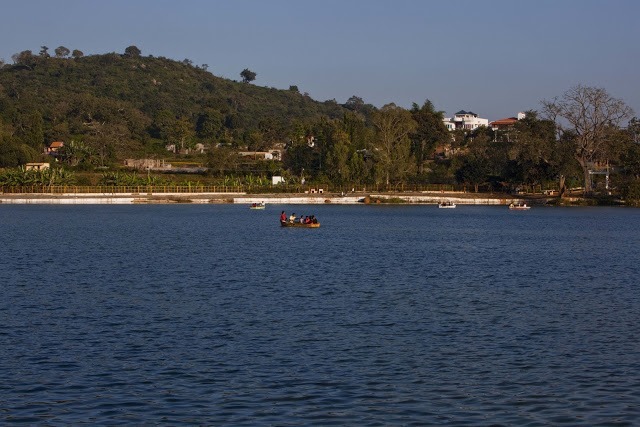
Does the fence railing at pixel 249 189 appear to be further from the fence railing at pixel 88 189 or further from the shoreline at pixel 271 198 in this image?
the shoreline at pixel 271 198

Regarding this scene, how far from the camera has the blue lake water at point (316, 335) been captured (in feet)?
57.3

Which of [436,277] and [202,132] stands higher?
[202,132]

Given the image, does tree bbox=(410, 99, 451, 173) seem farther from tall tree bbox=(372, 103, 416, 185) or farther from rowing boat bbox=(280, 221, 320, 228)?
rowing boat bbox=(280, 221, 320, 228)

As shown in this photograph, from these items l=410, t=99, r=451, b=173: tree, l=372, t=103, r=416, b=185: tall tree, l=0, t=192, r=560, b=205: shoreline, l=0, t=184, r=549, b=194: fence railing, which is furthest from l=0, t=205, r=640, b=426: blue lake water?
Result: l=410, t=99, r=451, b=173: tree

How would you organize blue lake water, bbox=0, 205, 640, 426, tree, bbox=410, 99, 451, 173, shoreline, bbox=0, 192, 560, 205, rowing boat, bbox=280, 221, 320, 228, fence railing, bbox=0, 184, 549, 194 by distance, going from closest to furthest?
blue lake water, bbox=0, 205, 640, 426, rowing boat, bbox=280, 221, 320, 228, shoreline, bbox=0, 192, 560, 205, fence railing, bbox=0, 184, 549, 194, tree, bbox=410, 99, 451, 173

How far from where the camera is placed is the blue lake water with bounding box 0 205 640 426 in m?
17.5

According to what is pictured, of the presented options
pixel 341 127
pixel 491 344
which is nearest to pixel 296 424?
pixel 491 344

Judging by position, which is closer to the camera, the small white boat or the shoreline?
the small white boat

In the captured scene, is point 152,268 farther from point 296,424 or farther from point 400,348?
point 296,424

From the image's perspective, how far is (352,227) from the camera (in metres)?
74.1

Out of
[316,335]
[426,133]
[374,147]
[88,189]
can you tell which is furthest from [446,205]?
[316,335]

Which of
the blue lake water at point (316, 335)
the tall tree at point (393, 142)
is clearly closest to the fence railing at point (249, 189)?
the tall tree at point (393, 142)

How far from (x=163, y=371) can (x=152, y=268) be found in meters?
21.9

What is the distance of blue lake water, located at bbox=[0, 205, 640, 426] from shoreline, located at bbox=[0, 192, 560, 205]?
5797 cm
